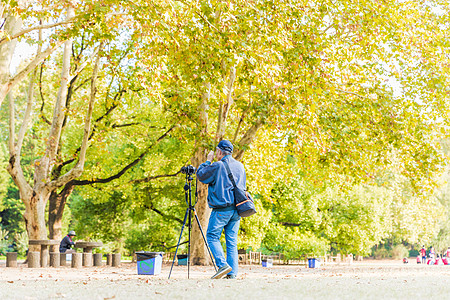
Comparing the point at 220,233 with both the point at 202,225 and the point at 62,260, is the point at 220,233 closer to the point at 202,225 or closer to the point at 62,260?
the point at 202,225

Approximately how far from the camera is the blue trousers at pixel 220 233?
791cm

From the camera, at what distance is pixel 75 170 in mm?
17406

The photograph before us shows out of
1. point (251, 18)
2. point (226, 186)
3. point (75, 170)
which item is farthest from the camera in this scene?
point (75, 170)

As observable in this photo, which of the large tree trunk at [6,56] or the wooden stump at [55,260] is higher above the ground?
the large tree trunk at [6,56]

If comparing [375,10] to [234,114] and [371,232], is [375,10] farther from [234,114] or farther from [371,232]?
[371,232]

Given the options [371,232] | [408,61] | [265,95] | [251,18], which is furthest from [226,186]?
[371,232]

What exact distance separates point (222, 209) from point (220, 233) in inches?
15.4

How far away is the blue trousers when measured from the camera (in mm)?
7913

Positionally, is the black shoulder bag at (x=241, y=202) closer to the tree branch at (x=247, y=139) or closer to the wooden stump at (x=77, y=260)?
the wooden stump at (x=77, y=260)

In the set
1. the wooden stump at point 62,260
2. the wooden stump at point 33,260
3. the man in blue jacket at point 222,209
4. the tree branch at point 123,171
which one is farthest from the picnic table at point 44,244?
the man in blue jacket at point 222,209

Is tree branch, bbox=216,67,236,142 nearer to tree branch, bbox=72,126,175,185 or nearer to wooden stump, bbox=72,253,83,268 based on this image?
wooden stump, bbox=72,253,83,268

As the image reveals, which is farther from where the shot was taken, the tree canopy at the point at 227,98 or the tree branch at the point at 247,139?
the tree branch at the point at 247,139

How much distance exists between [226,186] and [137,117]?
15975 millimetres

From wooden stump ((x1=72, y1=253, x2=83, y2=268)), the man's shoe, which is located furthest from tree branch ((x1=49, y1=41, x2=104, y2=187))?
the man's shoe
